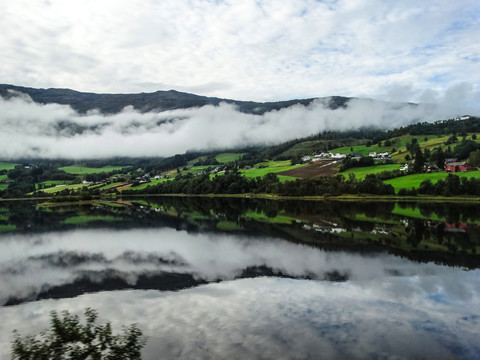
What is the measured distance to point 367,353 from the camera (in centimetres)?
1369

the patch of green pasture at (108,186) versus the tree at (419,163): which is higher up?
the tree at (419,163)

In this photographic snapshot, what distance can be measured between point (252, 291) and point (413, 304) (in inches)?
336

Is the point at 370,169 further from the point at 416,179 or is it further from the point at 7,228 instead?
the point at 7,228

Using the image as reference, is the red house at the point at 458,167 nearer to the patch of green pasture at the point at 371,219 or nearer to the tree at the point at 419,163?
the tree at the point at 419,163

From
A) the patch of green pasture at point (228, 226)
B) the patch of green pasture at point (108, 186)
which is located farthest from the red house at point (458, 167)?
the patch of green pasture at point (108, 186)

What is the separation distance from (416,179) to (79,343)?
9184cm

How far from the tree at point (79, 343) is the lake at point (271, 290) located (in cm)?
58

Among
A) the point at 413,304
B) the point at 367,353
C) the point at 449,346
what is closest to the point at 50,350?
the point at 367,353

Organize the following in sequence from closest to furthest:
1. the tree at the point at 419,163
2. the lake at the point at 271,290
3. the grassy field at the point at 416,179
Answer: the lake at the point at 271,290 < the grassy field at the point at 416,179 < the tree at the point at 419,163

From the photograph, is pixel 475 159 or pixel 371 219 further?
pixel 475 159

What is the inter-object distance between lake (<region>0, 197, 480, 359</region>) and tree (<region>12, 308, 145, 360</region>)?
582 millimetres

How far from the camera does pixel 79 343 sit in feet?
50.9

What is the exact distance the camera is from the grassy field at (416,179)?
282 ft

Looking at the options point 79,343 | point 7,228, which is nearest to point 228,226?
point 79,343
